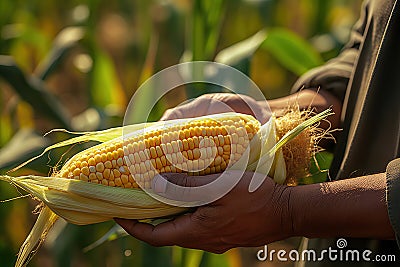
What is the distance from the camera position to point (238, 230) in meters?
1.11

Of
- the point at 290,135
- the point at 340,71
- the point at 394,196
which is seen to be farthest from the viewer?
the point at 340,71

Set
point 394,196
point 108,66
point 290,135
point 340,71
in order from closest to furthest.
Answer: point 394,196 → point 290,135 → point 340,71 → point 108,66

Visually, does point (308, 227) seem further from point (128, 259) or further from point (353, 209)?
point (128, 259)

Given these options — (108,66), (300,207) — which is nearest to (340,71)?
(300,207)

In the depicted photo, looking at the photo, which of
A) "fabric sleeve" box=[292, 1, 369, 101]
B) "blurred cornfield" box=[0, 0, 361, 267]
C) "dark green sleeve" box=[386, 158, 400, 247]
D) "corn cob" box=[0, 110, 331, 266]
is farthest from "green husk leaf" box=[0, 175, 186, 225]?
Result: "fabric sleeve" box=[292, 1, 369, 101]

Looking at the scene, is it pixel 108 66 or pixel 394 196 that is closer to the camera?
pixel 394 196

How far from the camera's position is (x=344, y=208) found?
3.48 ft

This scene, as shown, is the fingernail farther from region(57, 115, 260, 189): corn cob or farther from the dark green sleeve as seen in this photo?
the dark green sleeve

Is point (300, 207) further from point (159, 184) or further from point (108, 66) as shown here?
point (108, 66)

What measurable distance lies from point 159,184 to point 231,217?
0.37ft

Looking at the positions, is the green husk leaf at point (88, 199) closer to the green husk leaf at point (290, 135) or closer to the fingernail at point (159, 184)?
the fingernail at point (159, 184)

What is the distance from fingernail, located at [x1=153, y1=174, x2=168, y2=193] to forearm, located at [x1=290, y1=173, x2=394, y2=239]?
185 millimetres

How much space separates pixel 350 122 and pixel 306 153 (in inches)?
6.1

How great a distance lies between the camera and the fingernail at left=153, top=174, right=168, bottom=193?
109 cm
